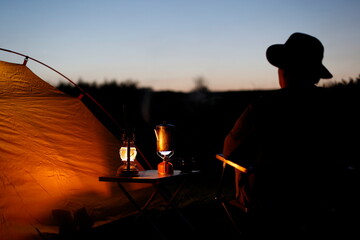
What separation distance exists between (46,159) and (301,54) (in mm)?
2718

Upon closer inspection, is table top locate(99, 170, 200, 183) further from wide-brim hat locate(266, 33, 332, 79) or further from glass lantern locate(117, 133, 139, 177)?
wide-brim hat locate(266, 33, 332, 79)

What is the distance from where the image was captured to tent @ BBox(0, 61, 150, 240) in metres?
3.54

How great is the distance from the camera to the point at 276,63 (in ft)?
7.89

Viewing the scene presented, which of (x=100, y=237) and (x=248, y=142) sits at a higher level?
Result: (x=248, y=142)

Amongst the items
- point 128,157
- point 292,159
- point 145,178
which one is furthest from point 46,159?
point 292,159

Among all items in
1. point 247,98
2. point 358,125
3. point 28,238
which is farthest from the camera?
point 247,98

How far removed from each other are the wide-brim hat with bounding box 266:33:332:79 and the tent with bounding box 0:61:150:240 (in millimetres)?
2554

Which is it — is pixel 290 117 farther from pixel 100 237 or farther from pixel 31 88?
pixel 31 88


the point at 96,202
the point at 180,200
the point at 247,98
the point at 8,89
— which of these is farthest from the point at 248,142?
the point at 247,98

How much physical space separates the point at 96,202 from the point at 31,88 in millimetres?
1394

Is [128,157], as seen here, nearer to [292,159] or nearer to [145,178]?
[145,178]

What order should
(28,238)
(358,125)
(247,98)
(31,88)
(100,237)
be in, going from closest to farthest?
(28,238), (100,237), (31,88), (358,125), (247,98)

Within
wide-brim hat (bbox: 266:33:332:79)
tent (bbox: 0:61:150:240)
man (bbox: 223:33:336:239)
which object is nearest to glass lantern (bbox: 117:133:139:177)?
tent (bbox: 0:61:150:240)

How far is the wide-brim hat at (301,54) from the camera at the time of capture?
2.27 meters
